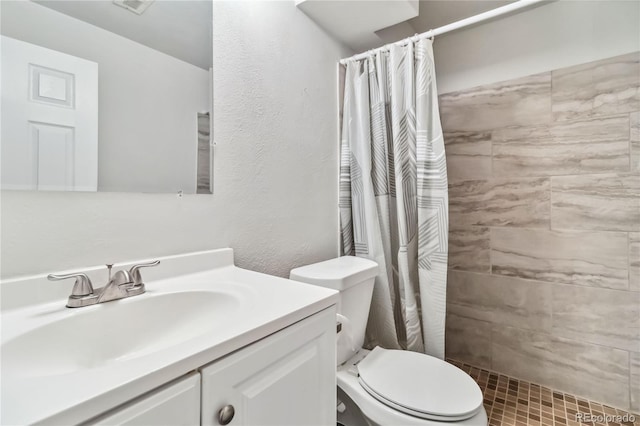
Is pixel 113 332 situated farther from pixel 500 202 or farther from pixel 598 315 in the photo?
pixel 598 315

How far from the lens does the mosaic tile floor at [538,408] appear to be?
57.6 inches

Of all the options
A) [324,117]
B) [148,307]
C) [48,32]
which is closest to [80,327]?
[148,307]

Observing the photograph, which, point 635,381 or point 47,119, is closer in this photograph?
point 47,119

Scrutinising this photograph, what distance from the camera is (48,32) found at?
0.77 m

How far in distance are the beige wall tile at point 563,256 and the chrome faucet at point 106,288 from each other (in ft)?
6.14

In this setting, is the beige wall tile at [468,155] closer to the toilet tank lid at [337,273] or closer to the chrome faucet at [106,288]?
the toilet tank lid at [337,273]

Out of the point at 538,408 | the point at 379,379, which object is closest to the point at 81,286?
the point at 379,379

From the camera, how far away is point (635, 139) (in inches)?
58.6

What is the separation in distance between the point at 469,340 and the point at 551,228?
2.76 ft

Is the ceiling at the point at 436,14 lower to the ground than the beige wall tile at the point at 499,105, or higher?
higher

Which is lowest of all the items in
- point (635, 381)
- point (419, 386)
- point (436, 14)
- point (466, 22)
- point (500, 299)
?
point (635, 381)

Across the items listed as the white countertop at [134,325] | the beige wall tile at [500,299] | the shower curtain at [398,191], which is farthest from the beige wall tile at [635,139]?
the white countertop at [134,325]

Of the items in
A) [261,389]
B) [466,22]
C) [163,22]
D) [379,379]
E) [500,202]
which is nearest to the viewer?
[261,389]

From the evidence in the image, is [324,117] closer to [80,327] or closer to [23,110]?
[23,110]
